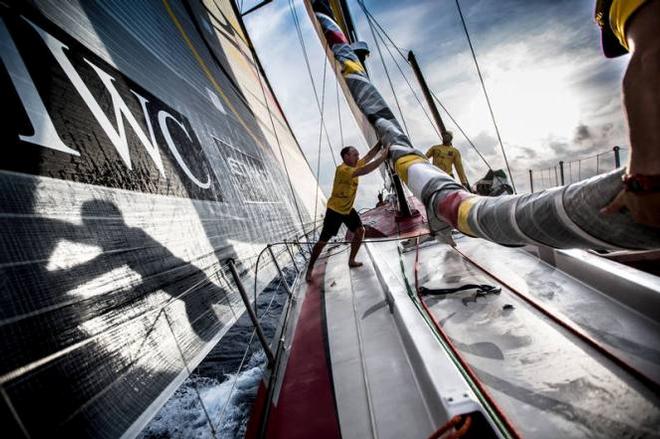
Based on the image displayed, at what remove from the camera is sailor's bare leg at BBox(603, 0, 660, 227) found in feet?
1.28

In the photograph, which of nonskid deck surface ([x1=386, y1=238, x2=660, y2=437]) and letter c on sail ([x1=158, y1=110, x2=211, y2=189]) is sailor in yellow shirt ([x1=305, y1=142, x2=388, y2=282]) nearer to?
letter c on sail ([x1=158, y1=110, x2=211, y2=189])

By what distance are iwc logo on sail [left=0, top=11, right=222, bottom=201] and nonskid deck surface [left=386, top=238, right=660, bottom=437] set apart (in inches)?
80.2

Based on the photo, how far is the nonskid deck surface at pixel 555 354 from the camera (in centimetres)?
83

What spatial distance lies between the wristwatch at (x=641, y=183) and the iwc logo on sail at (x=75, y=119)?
1851 millimetres

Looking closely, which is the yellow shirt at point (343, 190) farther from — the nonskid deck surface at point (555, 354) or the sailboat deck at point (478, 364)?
the nonskid deck surface at point (555, 354)

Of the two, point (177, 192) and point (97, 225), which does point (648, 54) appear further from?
point (177, 192)

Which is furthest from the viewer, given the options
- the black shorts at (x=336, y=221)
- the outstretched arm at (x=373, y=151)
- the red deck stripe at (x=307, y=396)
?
the black shorts at (x=336, y=221)

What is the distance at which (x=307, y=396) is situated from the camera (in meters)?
1.24

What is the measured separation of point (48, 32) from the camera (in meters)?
1.55

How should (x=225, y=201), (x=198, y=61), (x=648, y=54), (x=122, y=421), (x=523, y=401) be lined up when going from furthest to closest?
(x=198, y=61) → (x=225, y=201) → (x=122, y=421) → (x=523, y=401) → (x=648, y=54)

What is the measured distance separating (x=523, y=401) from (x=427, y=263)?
5.14 ft

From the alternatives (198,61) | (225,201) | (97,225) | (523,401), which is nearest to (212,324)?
(97,225)

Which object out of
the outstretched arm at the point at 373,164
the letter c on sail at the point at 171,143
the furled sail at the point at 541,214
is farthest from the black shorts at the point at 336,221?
the furled sail at the point at 541,214

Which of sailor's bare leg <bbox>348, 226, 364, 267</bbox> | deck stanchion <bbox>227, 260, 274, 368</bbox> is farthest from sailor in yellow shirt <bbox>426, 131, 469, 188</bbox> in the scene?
deck stanchion <bbox>227, 260, 274, 368</bbox>
